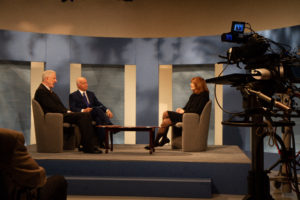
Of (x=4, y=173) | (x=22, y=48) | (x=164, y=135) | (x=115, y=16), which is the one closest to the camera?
(x=4, y=173)

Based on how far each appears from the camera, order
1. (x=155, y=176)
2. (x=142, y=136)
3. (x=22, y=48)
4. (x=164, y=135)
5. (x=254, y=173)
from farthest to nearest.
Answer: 1. (x=142, y=136)
2. (x=22, y=48)
3. (x=164, y=135)
4. (x=155, y=176)
5. (x=254, y=173)

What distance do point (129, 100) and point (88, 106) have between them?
2.19 metres

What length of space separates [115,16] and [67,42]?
133 cm

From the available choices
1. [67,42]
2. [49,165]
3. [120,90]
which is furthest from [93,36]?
[49,165]

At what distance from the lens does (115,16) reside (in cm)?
795

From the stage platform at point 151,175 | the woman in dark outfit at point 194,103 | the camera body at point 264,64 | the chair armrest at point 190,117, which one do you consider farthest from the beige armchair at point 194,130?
the camera body at point 264,64

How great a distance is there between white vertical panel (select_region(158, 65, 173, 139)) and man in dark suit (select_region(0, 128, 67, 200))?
20.3 ft

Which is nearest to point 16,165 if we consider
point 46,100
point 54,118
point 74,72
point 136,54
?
point 54,118

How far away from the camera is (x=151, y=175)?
411 centimetres

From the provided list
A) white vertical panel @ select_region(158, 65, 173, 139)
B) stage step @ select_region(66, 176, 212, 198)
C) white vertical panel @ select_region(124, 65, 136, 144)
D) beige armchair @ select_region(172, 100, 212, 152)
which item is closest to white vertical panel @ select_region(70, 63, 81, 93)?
white vertical panel @ select_region(124, 65, 136, 144)

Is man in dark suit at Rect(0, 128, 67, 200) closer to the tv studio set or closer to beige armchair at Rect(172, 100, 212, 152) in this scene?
the tv studio set

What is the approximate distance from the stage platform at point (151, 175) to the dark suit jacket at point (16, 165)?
87.8 inches

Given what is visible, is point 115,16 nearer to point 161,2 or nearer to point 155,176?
point 161,2

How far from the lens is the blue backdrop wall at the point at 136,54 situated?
684 centimetres
